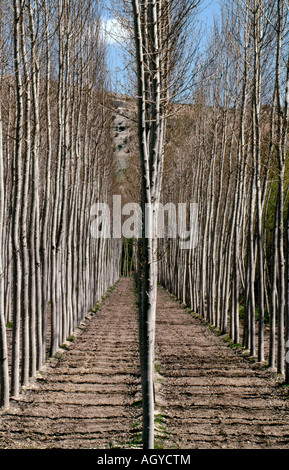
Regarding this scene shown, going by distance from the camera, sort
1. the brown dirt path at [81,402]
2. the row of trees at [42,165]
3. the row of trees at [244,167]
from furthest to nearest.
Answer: the row of trees at [244,167] < the row of trees at [42,165] < the brown dirt path at [81,402]

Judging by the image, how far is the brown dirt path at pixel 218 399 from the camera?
5.94 meters

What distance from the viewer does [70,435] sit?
19.6 ft

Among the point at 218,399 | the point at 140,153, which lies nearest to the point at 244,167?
the point at 218,399

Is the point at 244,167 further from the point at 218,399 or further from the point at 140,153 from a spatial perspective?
the point at 140,153

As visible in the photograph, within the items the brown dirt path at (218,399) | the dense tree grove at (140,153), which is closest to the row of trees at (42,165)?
the dense tree grove at (140,153)

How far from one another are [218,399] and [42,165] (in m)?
12.5

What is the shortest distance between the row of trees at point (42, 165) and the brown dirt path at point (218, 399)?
2.32 meters

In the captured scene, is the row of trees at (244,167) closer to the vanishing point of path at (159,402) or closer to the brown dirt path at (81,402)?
the vanishing point of path at (159,402)

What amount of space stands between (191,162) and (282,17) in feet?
41.5

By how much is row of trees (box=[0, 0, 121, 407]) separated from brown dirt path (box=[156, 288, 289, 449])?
232 cm

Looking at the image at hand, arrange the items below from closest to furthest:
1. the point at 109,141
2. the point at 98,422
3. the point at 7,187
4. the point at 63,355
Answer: the point at 98,422 → the point at 63,355 → the point at 7,187 → the point at 109,141

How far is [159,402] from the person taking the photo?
744cm
